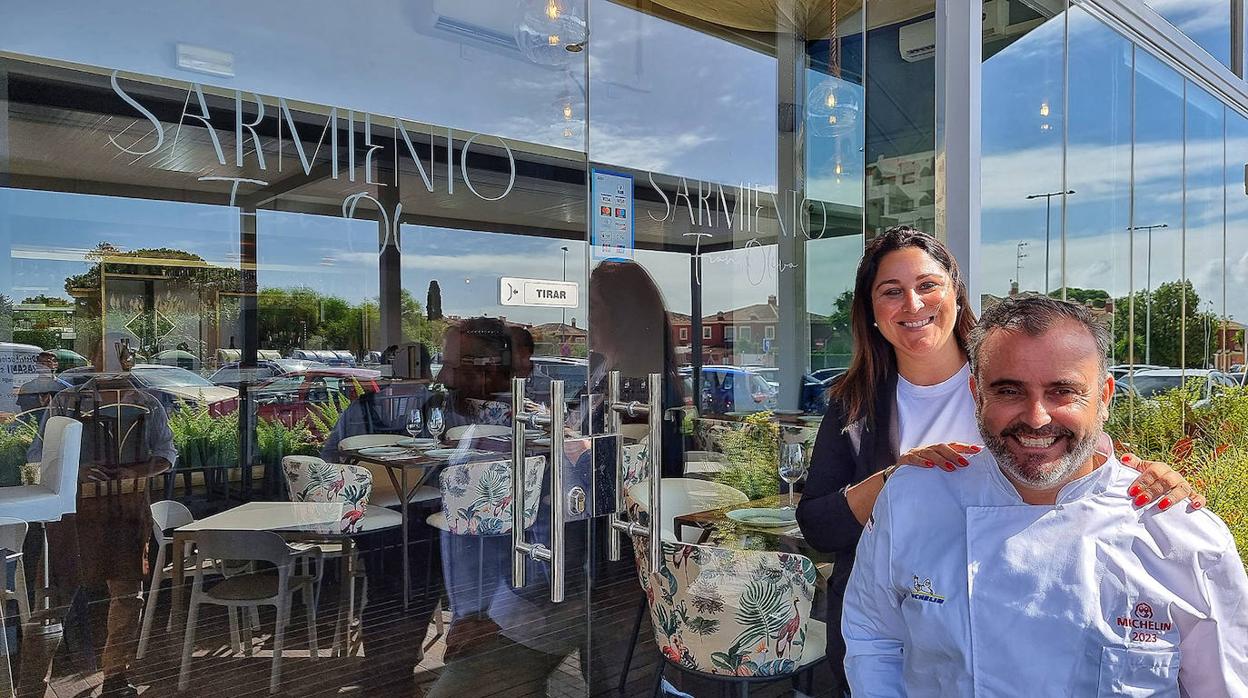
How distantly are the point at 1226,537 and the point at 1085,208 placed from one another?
368cm

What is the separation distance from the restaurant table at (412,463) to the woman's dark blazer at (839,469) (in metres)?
0.94

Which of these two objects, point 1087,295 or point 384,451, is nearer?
point 384,451

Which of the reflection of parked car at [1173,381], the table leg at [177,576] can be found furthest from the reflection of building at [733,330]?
the reflection of parked car at [1173,381]

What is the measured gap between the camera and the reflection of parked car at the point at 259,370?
7.02ft

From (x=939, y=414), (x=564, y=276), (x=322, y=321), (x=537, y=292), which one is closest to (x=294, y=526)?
(x=322, y=321)

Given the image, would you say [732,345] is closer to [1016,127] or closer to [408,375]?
[408,375]

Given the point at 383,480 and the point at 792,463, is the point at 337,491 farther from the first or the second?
the point at 792,463

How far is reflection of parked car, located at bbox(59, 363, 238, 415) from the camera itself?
77.9 inches

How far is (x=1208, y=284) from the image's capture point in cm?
667

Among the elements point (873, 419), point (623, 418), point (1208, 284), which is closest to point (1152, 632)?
point (873, 419)

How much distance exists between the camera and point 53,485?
1.96 m

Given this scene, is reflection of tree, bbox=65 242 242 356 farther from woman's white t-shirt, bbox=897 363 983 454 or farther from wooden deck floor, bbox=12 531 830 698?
woman's white t-shirt, bbox=897 363 983 454

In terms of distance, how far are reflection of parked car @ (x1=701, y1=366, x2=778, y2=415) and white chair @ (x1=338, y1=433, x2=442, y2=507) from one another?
0.99 meters

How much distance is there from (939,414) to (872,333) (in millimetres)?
254
